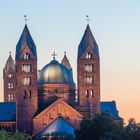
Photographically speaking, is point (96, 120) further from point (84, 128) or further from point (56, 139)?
point (56, 139)

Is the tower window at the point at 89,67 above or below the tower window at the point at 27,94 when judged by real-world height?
above

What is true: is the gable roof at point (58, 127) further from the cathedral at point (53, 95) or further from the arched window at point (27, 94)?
the arched window at point (27, 94)

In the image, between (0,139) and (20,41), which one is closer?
(0,139)

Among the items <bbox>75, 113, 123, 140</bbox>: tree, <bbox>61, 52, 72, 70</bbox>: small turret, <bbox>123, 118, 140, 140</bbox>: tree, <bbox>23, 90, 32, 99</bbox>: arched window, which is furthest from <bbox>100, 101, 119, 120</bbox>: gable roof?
<bbox>123, 118, 140, 140</bbox>: tree

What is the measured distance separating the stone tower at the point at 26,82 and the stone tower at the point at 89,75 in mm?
5860

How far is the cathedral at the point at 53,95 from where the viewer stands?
5753 inches

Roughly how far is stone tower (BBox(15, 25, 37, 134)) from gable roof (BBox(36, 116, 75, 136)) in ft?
6.60

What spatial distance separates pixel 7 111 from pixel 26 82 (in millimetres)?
11170

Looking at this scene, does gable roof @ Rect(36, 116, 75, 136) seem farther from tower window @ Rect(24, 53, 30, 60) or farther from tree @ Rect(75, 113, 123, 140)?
tree @ Rect(75, 113, 123, 140)

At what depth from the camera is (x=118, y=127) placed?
12281cm

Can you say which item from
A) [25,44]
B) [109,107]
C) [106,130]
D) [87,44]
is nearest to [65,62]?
[109,107]

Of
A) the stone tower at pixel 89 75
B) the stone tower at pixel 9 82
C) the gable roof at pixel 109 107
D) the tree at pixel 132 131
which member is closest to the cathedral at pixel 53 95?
the stone tower at pixel 89 75

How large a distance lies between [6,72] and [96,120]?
45495 millimetres

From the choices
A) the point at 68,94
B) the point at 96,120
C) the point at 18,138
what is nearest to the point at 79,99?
the point at 68,94
